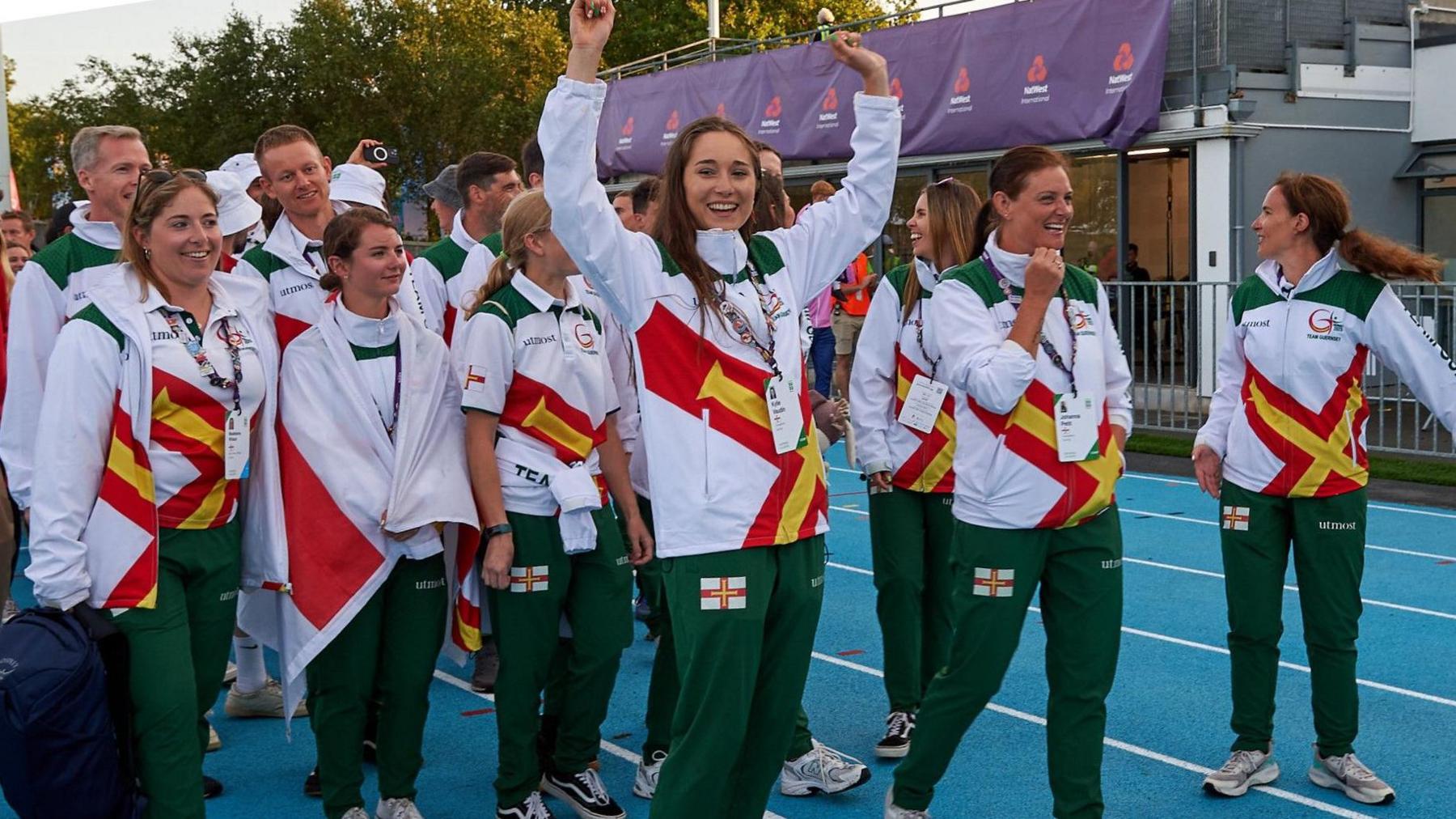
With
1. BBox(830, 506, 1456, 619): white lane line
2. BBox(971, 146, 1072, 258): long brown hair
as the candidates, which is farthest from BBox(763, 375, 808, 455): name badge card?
BBox(830, 506, 1456, 619): white lane line

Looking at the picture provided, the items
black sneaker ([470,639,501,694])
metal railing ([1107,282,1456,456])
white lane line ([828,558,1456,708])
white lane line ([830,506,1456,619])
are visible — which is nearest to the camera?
white lane line ([828,558,1456,708])

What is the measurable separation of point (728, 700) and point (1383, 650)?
4540 mm

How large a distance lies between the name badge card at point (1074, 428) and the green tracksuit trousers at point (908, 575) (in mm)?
1248

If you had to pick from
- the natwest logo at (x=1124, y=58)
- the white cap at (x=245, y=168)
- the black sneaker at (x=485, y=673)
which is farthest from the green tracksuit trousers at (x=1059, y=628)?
the natwest logo at (x=1124, y=58)

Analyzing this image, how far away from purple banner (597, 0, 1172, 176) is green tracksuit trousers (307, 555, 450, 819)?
9940 millimetres

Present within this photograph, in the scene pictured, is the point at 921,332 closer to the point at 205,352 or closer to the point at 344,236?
the point at 344,236

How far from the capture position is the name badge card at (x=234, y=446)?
13.2 ft

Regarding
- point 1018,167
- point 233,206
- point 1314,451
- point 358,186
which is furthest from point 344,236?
point 1314,451

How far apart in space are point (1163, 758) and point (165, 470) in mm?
3601

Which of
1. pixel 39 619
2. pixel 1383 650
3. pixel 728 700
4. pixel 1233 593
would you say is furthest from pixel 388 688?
pixel 1383 650

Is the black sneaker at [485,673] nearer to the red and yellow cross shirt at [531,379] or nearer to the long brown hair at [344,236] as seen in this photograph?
the red and yellow cross shirt at [531,379]

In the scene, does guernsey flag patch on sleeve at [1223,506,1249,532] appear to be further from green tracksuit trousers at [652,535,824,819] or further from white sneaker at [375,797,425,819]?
white sneaker at [375,797,425,819]

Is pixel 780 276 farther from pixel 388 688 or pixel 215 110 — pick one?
pixel 215 110

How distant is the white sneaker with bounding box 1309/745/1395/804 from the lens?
4.73 m
